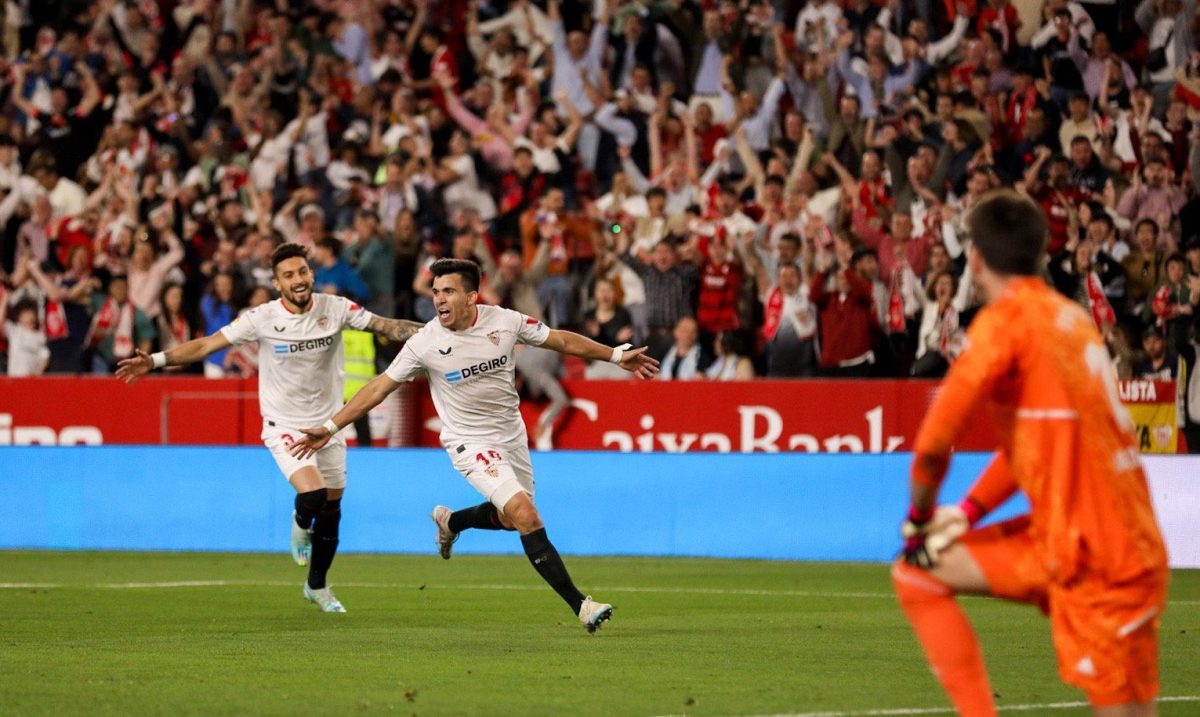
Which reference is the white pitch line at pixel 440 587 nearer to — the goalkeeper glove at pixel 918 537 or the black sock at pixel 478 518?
the black sock at pixel 478 518

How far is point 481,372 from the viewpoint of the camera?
12.1 meters

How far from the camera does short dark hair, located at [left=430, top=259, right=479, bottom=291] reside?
38.3 feet

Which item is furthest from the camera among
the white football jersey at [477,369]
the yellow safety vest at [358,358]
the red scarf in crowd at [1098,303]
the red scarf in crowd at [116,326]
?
the red scarf in crowd at [116,326]

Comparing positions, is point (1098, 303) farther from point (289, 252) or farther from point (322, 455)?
point (289, 252)

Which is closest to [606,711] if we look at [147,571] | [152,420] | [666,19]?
[147,571]

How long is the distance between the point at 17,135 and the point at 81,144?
0.86 meters

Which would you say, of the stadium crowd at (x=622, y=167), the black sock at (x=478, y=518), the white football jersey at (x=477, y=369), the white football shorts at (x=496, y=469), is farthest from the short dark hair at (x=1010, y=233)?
the stadium crowd at (x=622, y=167)

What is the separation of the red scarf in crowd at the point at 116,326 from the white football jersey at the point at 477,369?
10884 mm

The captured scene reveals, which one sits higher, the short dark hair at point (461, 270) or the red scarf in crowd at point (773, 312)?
the short dark hair at point (461, 270)

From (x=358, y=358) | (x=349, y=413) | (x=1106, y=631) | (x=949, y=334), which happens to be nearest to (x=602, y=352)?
(x=349, y=413)

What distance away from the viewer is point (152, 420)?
2211 cm

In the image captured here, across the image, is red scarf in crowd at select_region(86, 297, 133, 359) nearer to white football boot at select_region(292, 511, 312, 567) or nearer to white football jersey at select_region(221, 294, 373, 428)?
white football jersey at select_region(221, 294, 373, 428)

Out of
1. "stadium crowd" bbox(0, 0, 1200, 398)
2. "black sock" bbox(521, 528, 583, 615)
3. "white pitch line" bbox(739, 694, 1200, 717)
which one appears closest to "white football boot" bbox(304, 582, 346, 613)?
"black sock" bbox(521, 528, 583, 615)

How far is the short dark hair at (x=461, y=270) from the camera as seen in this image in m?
11.7
